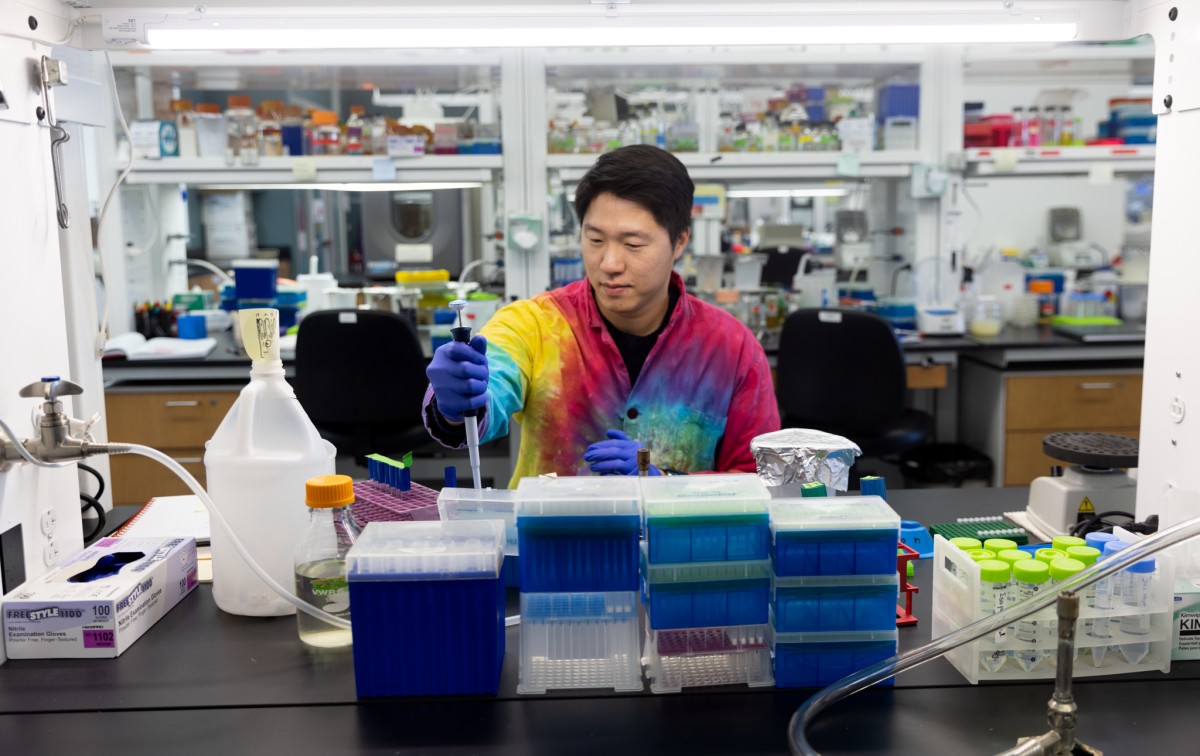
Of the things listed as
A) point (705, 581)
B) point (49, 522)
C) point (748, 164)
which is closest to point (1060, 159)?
point (748, 164)

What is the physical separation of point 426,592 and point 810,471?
0.52m

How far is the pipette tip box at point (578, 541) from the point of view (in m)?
1.06

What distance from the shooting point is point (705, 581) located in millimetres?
1063

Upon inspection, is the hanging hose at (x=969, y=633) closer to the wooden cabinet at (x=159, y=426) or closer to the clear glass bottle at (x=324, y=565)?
the clear glass bottle at (x=324, y=565)

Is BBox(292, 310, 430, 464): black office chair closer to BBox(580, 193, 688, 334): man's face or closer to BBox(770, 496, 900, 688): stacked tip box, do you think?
BBox(580, 193, 688, 334): man's face

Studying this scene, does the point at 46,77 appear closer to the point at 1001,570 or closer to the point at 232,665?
the point at 232,665

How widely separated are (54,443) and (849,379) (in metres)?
2.42

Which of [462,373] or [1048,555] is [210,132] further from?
[1048,555]

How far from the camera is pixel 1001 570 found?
1.09m

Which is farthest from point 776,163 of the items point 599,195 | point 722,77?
point 599,195

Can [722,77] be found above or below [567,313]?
above

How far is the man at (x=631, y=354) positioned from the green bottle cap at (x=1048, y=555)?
0.73m

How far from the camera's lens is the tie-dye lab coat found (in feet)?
6.36

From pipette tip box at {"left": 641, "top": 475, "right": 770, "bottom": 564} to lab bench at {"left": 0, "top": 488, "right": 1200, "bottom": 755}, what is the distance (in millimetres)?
152
